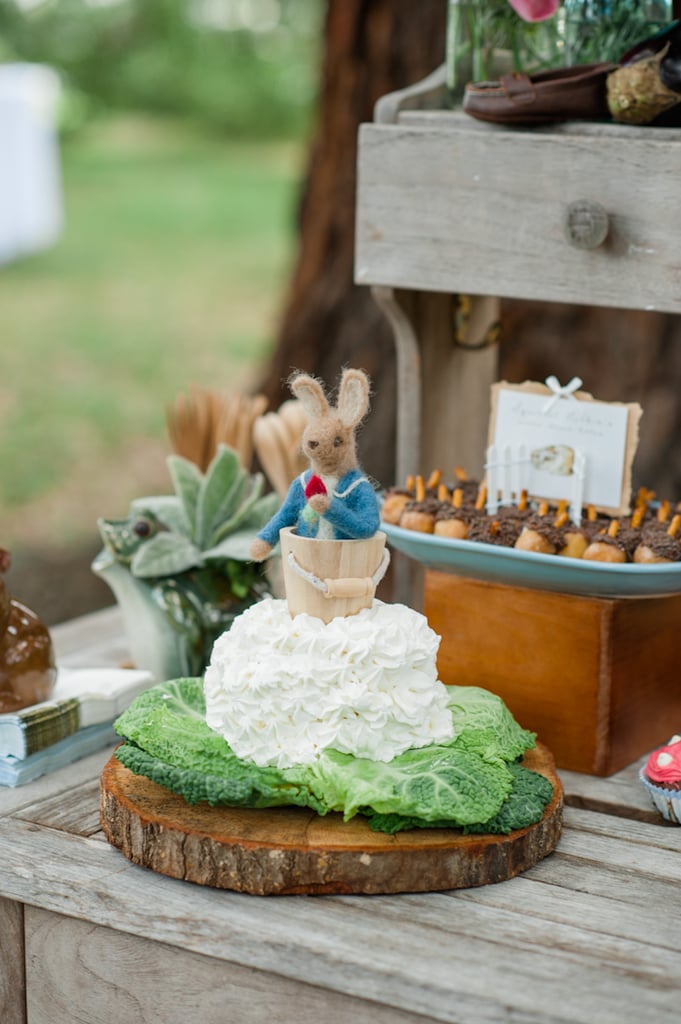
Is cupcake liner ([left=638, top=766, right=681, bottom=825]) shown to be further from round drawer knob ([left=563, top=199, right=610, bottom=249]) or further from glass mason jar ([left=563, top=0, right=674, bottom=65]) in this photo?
glass mason jar ([left=563, top=0, right=674, bottom=65])

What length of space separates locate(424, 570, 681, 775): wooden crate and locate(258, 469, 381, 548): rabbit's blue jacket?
0.22 meters

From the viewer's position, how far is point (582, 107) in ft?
3.83

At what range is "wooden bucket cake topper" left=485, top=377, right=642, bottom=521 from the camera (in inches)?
46.0

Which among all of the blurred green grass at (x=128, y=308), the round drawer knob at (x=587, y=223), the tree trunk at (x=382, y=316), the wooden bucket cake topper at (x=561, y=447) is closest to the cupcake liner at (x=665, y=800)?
the wooden bucket cake topper at (x=561, y=447)

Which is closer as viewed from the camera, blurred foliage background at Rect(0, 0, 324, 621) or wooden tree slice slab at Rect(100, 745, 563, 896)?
wooden tree slice slab at Rect(100, 745, 563, 896)

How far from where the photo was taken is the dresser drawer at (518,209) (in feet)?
3.76

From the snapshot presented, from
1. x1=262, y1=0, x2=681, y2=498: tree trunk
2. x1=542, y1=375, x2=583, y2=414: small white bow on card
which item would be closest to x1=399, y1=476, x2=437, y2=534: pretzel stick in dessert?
x1=542, y1=375, x2=583, y2=414: small white bow on card

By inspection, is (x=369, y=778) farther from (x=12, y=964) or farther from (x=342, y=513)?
(x=12, y=964)

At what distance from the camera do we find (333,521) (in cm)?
97

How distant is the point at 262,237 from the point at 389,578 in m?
3.73

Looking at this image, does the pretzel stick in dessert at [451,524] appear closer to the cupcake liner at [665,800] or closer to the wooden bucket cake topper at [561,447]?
the wooden bucket cake topper at [561,447]

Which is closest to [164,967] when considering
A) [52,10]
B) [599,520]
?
[599,520]

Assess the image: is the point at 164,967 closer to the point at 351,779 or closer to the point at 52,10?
the point at 351,779

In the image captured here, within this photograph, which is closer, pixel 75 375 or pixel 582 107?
pixel 582 107
